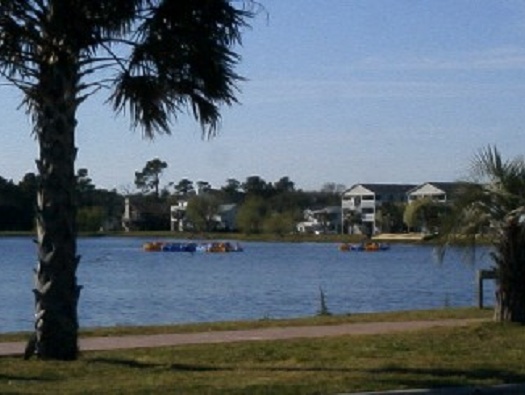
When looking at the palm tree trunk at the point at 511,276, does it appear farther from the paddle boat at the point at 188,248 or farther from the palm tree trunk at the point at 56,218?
the paddle boat at the point at 188,248

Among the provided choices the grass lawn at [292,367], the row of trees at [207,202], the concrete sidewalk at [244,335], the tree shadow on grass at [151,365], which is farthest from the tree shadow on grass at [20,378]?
the row of trees at [207,202]

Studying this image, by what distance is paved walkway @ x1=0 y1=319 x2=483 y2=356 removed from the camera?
67.1 ft

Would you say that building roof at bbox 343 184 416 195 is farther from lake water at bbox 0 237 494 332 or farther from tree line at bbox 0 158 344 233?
lake water at bbox 0 237 494 332

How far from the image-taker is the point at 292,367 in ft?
56.4

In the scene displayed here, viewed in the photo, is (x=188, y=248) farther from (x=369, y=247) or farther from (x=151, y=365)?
(x=151, y=365)

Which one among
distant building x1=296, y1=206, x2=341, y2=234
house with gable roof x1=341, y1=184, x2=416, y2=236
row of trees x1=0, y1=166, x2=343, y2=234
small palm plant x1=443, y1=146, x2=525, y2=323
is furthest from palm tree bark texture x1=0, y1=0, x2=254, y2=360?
distant building x1=296, y1=206, x2=341, y2=234

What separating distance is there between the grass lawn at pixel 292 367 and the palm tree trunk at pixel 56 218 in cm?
49

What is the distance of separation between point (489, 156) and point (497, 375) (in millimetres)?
7941

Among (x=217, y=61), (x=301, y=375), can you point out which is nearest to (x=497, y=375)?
(x=301, y=375)

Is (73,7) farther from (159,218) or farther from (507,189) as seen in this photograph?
(159,218)

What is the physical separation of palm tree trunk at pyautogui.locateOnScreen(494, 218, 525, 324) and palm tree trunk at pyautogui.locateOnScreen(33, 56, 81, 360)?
8389 mm

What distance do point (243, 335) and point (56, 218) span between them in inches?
201

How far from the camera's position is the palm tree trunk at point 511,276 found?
2322cm

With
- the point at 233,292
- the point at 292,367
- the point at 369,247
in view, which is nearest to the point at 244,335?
the point at 292,367
